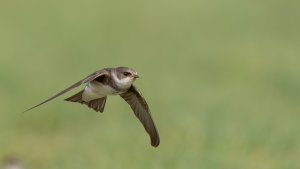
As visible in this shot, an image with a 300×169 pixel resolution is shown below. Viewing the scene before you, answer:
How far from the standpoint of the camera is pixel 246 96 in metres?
13.5

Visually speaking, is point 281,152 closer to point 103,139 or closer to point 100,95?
point 103,139

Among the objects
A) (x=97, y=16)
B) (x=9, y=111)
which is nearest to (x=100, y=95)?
(x=9, y=111)

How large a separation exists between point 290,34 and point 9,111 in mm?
6471

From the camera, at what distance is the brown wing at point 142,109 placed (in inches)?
330

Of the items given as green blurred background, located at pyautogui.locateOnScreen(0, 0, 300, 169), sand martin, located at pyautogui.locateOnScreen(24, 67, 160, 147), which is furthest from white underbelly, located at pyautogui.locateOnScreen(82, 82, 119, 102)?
green blurred background, located at pyautogui.locateOnScreen(0, 0, 300, 169)

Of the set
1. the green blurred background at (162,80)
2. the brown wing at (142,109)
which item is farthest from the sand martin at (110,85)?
the green blurred background at (162,80)

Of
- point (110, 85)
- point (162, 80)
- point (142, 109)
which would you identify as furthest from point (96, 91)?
point (162, 80)

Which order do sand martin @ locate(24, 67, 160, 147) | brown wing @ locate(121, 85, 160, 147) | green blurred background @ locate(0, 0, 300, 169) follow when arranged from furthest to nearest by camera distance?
green blurred background @ locate(0, 0, 300, 169), brown wing @ locate(121, 85, 160, 147), sand martin @ locate(24, 67, 160, 147)

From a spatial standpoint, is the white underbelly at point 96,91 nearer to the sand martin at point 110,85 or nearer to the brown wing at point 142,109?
the sand martin at point 110,85

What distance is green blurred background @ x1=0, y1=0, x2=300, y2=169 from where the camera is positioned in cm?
1048

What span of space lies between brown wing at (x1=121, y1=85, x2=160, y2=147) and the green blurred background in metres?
0.94

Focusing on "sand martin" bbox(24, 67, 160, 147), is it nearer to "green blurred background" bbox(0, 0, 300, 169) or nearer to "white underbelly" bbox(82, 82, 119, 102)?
"white underbelly" bbox(82, 82, 119, 102)

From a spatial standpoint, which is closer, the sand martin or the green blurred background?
the sand martin

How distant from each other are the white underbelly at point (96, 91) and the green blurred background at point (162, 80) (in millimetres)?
1515
